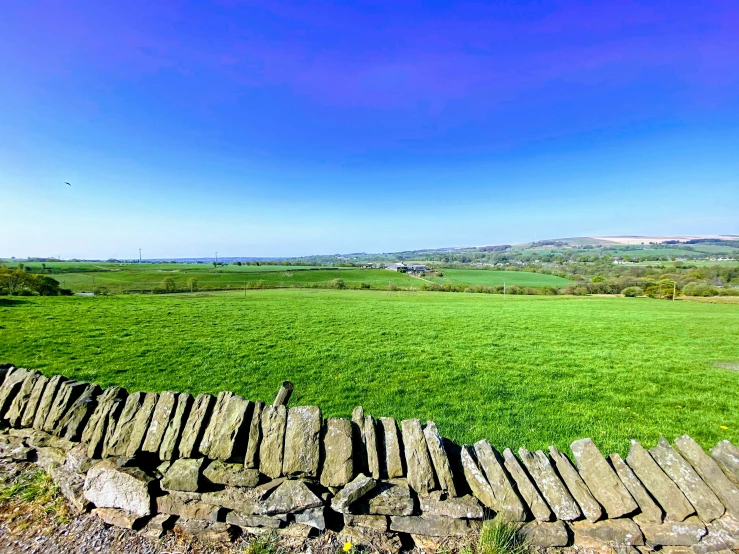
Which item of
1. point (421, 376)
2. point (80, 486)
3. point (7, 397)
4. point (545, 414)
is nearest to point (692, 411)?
point (545, 414)

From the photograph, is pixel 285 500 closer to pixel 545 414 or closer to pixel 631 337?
pixel 545 414

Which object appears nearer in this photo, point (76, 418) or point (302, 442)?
point (302, 442)

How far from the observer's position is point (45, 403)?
4.02 m

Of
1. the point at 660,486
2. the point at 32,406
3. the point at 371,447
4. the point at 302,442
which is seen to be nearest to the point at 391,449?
the point at 371,447

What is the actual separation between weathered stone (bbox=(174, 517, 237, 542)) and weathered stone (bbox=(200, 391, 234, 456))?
55cm

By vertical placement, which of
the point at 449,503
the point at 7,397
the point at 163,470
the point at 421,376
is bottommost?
the point at 421,376

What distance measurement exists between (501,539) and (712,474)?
1.94m

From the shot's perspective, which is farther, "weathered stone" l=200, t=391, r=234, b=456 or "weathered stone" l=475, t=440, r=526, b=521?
"weathered stone" l=200, t=391, r=234, b=456

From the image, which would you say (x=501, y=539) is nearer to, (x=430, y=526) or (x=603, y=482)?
(x=430, y=526)

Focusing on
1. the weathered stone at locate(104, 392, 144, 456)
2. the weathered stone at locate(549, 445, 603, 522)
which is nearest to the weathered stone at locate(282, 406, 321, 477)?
the weathered stone at locate(104, 392, 144, 456)

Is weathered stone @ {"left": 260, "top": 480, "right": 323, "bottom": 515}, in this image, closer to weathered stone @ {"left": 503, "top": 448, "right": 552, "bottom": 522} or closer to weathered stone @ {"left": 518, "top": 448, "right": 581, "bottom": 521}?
weathered stone @ {"left": 503, "top": 448, "right": 552, "bottom": 522}

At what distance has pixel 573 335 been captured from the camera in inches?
646

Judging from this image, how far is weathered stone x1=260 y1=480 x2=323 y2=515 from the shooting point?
9.49ft

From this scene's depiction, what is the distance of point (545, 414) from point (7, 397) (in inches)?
345
